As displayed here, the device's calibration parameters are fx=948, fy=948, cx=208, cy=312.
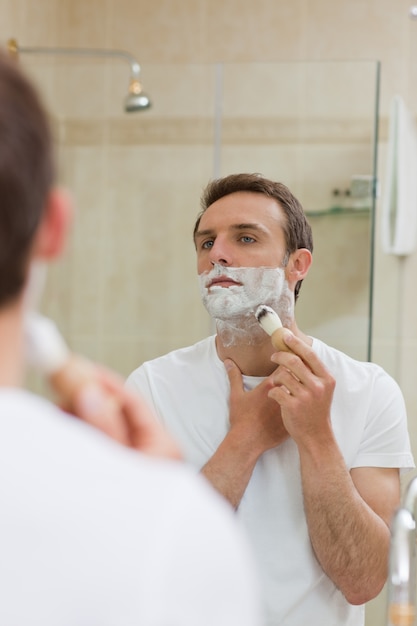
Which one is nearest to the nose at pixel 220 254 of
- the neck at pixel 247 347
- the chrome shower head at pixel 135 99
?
the neck at pixel 247 347

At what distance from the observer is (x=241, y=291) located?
156 centimetres

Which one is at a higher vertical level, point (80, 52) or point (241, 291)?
point (80, 52)

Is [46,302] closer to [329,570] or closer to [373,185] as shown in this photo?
[373,185]

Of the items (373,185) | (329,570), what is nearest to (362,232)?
(373,185)

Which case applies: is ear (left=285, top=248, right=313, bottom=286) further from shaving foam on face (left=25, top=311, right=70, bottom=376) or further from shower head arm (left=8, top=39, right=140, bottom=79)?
shaving foam on face (left=25, top=311, right=70, bottom=376)

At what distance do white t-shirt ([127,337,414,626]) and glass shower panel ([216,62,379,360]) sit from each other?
1.71ft

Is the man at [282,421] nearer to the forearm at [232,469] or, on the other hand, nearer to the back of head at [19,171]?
the forearm at [232,469]

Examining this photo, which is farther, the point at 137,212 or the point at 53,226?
the point at 137,212

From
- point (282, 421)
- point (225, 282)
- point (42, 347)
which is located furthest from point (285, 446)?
point (42, 347)

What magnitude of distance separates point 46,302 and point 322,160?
0.76 m

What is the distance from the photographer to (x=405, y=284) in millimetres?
2424

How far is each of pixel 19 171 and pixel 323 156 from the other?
72.1 inches

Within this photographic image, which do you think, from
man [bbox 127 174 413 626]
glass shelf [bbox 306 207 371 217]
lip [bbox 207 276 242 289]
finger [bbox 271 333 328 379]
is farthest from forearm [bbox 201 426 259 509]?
glass shelf [bbox 306 207 371 217]

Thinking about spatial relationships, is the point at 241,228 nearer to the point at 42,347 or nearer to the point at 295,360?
the point at 295,360
